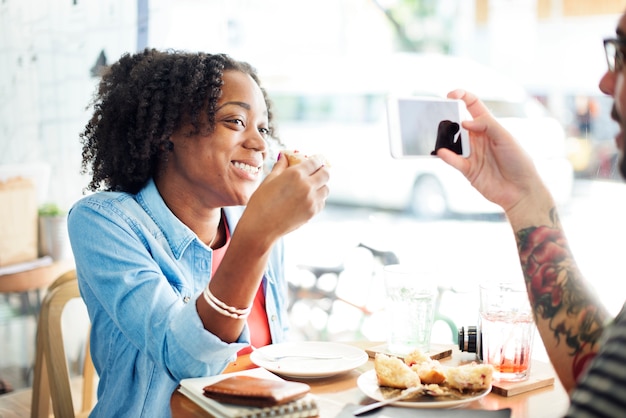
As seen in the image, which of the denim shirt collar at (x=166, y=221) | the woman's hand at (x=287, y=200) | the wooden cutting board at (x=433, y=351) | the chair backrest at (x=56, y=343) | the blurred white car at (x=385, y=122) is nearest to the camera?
the woman's hand at (x=287, y=200)

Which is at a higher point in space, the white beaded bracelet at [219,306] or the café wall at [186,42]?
the café wall at [186,42]

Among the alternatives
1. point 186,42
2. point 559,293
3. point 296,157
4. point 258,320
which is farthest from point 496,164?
point 186,42

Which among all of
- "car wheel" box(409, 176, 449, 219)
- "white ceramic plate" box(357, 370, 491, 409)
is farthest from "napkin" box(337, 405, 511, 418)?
"car wheel" box(409, 176, 449, 219)

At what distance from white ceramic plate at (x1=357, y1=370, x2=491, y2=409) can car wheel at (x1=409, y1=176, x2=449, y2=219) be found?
180 cm

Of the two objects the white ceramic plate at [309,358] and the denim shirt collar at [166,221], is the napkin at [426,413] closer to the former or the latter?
the white ceramic plate at [309,358]

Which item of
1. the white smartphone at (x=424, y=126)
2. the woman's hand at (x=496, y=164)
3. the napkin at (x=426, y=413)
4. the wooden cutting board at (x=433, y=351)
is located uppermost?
the white smartphone at (x=424, y=126)

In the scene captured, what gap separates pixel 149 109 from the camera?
5.58 feet

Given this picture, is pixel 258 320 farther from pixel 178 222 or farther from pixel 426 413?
pixel 426 413

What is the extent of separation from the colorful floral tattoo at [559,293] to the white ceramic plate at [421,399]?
173mm

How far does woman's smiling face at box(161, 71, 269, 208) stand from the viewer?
1634mm

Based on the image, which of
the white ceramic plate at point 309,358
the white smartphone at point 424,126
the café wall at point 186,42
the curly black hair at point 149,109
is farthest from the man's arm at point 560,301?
the café wall at point 186,42

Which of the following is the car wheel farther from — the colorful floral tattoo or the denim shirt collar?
the colorful floral tattoo

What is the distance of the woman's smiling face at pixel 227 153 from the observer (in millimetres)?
1634

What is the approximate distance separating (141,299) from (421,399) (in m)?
0.58
